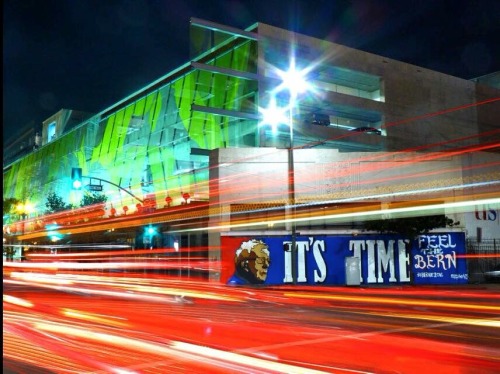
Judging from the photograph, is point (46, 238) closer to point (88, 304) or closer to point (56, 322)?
point (88, 304)

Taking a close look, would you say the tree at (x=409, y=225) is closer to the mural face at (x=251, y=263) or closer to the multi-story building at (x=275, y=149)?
the multi-story building at (x=275, y=149)

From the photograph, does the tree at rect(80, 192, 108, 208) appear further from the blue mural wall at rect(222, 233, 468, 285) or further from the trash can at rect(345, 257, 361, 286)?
the trash can at rect(345, 257, 361, 286)

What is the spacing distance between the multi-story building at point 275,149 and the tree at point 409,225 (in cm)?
118

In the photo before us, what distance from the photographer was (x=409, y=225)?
28.0m

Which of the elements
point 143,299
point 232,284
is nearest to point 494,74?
point 232,284

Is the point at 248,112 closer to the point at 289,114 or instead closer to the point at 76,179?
the point at 289,114

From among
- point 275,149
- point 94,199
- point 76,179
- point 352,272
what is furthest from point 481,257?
point 94,199

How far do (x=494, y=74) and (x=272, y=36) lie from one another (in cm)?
3544

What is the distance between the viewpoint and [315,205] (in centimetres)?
3064

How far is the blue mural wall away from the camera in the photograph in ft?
89.1

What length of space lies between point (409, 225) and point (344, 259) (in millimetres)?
3800

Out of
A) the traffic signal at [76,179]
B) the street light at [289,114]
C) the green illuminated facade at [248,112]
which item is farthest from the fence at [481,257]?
the traffic signal at [76,179]

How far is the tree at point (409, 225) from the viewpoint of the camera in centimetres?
2800

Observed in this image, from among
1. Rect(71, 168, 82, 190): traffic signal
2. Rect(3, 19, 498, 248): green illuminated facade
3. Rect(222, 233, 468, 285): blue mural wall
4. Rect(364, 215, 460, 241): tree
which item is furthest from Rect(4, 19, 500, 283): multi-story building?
Rect(71, 168, 82, 190): traffic signal
